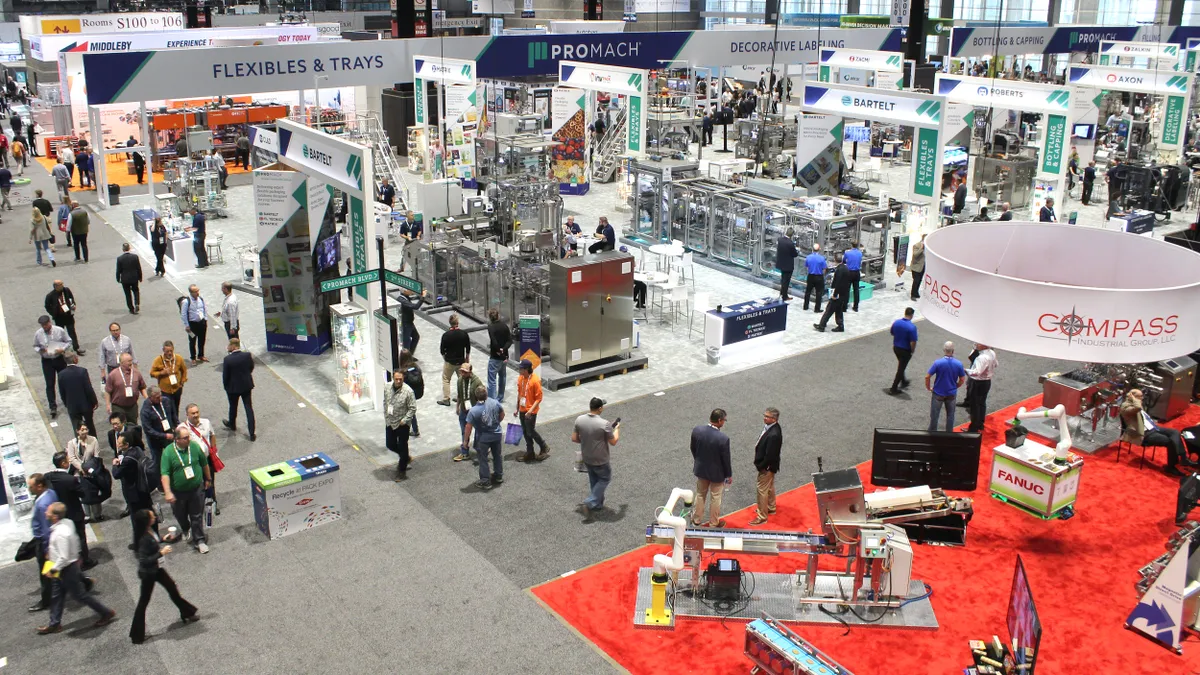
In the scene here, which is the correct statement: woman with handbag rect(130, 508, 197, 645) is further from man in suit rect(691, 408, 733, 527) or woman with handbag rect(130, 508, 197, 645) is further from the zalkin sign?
the zalkin sign

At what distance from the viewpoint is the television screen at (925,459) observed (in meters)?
11.6

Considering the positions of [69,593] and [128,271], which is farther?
[128,271]

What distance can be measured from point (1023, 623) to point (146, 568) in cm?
711

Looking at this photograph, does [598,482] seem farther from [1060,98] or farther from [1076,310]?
[1060,98]

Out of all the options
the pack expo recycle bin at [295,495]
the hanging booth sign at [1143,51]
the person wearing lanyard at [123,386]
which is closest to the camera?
the pack expo recycle bin at [295,495]

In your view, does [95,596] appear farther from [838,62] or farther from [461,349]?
[838,62]

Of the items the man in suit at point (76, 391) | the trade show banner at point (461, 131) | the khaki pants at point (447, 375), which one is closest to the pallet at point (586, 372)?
the khaki pants at point (447, 375)

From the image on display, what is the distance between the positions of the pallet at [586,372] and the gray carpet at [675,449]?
0.95 meters

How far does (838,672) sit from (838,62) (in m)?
26.5

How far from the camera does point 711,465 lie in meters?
10.5

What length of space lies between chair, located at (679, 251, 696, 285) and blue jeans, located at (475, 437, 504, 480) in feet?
25.5

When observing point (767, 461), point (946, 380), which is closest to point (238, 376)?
point (767, 461)

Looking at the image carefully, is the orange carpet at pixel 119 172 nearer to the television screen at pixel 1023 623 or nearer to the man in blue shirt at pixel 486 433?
the man in blue shirt at pixel 486 433

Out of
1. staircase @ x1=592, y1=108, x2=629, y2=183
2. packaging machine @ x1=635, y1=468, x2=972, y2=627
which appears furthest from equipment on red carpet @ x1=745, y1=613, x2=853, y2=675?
staircase @ x1=592, y1=108, x2=629, y2=183
